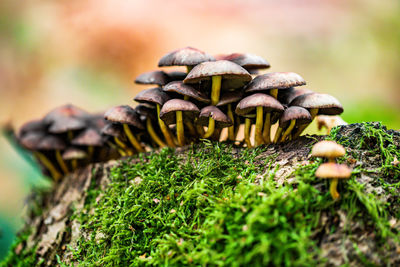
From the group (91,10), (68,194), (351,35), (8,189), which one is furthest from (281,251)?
(91,10)

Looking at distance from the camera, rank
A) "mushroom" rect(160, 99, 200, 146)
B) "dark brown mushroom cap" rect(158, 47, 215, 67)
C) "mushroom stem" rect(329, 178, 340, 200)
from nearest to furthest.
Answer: "mushroom stem" rect(329, 178, 340, 200) → "mushroom" rect(160, 99, 200, 146) → "dark brown mushroom cap" rect(158, 47, 215, 67)

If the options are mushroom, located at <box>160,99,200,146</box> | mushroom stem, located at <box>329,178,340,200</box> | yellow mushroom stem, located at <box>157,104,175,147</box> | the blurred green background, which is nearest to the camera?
mushroom stem, located at <box>329,178,340,200</box>

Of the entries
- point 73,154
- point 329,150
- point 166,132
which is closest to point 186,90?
point 166,132

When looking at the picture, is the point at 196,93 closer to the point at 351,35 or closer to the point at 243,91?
the point at 243,91

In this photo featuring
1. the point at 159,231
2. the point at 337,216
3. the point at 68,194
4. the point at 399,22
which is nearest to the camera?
the point at 337,216

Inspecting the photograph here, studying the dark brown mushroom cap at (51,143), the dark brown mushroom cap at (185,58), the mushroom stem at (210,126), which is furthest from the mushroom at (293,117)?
the dark brown mushroom cap at (51,143)

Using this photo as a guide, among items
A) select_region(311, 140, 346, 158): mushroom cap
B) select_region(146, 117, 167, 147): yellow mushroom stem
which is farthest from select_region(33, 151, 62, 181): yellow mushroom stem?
select_region(311, 140, 346, 158): mushroom cap

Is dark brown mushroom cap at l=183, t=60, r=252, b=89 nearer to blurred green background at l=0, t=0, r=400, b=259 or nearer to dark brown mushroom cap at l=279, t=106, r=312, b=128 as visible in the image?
dark brown mushroom cap at l=279, t=106, r=312, b=128
